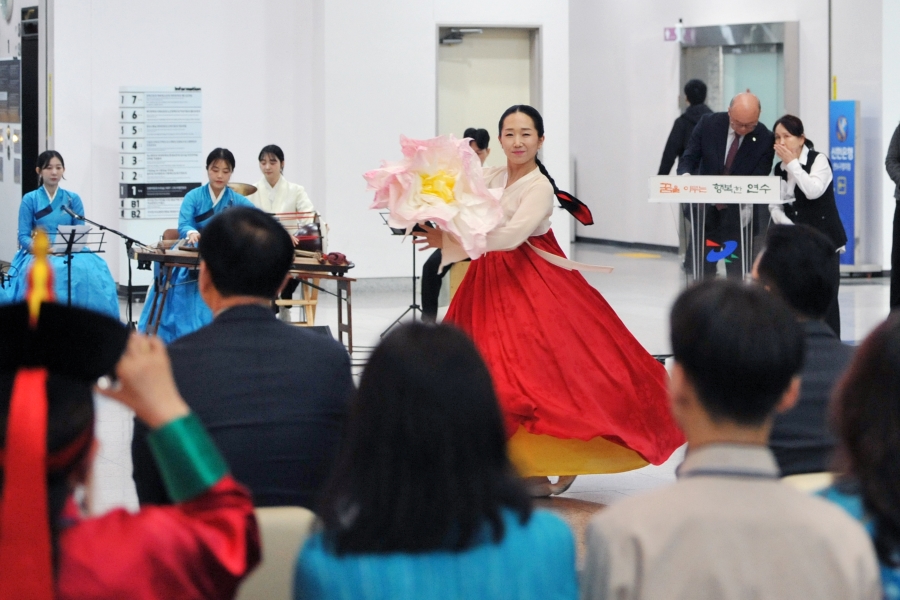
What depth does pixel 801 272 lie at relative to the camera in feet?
8.24

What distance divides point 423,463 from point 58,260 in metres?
6.55

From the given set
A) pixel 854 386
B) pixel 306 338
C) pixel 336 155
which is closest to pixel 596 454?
pixel 306 338

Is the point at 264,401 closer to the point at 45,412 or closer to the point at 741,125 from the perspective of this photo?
the point at 45,412

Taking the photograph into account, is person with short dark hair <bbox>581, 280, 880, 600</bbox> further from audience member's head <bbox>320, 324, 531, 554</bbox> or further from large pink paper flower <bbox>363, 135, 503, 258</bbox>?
large pink paper flower <bbox>363, 135, 503, 258</bbox>

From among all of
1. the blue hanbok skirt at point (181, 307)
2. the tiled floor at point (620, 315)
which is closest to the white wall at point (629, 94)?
the tiled floor at point (620, 315)

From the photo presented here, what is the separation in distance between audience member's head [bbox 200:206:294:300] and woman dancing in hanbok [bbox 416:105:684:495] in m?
1.63

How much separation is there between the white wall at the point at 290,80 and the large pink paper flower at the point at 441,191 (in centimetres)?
630

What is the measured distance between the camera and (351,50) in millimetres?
10305

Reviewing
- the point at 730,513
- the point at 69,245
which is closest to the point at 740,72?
the point at 69,245

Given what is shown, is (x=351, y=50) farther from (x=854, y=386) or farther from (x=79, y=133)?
(x=854, y=386)

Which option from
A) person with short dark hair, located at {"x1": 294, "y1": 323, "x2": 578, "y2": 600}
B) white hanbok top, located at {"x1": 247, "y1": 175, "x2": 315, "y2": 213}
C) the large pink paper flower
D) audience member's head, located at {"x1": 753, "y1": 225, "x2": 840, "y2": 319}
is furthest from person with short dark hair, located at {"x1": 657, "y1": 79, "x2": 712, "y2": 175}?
person with short dark hair, located at {"x1": 294, "y1": 323, "x2": 578, "y2": 600}

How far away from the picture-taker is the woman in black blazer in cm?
614

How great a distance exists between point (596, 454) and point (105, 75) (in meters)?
7.21

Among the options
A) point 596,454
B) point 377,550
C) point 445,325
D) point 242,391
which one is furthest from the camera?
point 596,454
